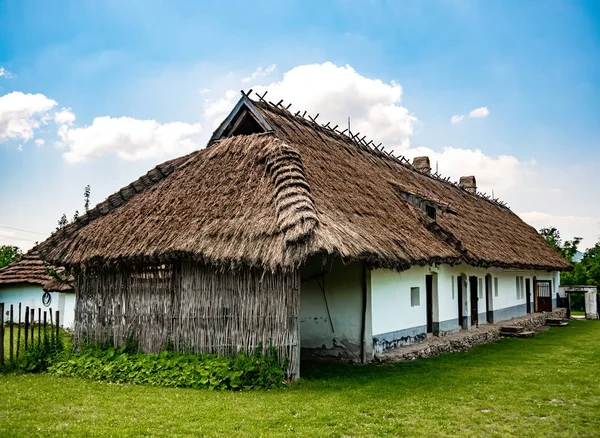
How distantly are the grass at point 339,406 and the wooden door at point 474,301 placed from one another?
23.2ft

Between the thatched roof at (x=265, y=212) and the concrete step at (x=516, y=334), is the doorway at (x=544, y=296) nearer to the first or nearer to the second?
the concrete step at (x=516, y=334)

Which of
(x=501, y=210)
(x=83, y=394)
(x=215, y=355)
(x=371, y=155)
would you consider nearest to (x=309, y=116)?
(x=371, y=155)

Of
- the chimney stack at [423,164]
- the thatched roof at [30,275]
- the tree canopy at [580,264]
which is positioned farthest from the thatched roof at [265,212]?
the tree canopy at [580,264]

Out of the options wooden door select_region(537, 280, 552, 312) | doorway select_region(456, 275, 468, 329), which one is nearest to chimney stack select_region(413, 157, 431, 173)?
doorway select_region(456, 275, 468, 329)

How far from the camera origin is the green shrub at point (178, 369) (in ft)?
32.1

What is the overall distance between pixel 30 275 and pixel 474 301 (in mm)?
18061

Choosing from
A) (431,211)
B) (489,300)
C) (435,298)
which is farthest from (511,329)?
(431,211)

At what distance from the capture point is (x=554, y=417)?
26.2 ft

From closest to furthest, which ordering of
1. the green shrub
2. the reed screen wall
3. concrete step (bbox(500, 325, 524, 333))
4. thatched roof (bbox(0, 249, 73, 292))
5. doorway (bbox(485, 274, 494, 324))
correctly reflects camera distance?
the green shrub, the reed screen wall, concrete step (bbox(500, 325, 524, 333)), doorway (bbox(485, 274, 494, 324)), thatched roof (bbox(0, 249, 73, 292))

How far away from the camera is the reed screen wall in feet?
33.4

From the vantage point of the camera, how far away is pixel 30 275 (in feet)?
74.6

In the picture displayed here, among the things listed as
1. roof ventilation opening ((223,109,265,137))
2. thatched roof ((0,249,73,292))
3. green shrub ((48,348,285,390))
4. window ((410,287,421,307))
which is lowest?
green shrub ((48,348,285,390))

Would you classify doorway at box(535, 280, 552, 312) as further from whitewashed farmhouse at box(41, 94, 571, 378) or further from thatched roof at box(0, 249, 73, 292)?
thatched roof at box(0, 249, 73, 292)

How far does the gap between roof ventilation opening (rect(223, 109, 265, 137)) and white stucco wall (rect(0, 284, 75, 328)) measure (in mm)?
11106
